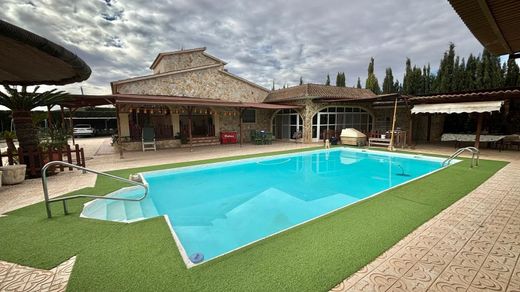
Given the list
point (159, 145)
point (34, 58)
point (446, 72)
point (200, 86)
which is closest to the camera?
point (34, 58)

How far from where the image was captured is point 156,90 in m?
14.8

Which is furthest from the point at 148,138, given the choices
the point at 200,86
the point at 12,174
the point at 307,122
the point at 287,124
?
the point at 307,122

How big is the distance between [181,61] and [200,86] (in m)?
3.85

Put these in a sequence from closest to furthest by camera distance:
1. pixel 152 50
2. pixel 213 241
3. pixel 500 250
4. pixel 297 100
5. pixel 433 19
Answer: pixel 500 250 → pixel 213 241 → pixel 433 19 → pixel 297 100 → pixel 152 50

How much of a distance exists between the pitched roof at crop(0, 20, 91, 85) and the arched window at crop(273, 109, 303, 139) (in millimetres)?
14827

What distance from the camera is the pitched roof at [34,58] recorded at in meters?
1.54

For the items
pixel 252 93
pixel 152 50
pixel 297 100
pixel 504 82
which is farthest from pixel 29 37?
pixel 504 82

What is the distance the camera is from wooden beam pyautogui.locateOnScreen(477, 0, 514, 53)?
240 cm

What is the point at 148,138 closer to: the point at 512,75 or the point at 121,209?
the point at 121,209

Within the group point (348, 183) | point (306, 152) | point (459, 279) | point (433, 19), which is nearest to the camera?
point (459, 279)

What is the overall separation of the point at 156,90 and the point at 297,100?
9.71 meters

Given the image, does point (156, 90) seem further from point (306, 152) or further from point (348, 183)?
point (348, 183)

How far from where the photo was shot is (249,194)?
23.2 feet

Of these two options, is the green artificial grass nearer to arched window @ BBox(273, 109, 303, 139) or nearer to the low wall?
the low wall
